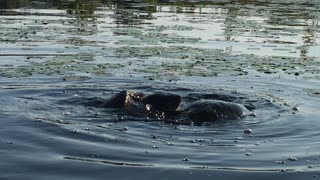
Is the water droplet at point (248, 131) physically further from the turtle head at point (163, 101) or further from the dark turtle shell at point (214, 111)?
the turtle head at point (163, 101)

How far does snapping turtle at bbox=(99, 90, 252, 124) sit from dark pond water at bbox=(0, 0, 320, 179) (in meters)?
0.30

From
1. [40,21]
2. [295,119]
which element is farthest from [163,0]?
[295,119]

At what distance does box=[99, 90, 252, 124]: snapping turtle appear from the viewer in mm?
9617

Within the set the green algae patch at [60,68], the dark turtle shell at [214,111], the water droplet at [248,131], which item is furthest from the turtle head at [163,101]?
the green algae patch at [60,68]

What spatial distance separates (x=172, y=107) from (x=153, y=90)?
1.57m

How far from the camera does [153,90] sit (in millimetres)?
11547

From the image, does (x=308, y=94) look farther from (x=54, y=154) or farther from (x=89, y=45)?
(x=89, y=45)

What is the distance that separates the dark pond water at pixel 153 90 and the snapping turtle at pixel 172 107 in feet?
1.00

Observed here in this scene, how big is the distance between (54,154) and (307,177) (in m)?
3.06

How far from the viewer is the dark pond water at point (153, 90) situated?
6992 millimetres

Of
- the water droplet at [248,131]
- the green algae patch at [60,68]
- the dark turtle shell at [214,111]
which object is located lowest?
the water droplet at [248,131]

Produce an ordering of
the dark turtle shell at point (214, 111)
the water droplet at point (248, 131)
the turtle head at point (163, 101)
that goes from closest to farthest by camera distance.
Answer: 1. the water droplet at point (248, 131)
2. the dark turtle shell at point (214, 111)
3. the turtle head at point (163, 101)

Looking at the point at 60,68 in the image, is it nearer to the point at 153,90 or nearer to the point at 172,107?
the point at 153,90

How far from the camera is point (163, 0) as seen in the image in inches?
1481
